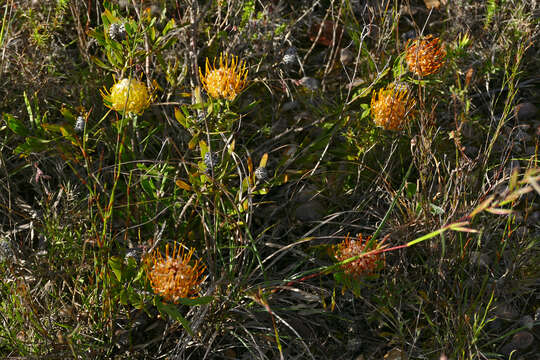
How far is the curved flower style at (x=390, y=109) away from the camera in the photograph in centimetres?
152

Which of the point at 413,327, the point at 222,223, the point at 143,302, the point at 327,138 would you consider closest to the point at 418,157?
the point at 327,138

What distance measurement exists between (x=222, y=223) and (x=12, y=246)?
0.51m

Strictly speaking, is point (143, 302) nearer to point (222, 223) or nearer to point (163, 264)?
point (163, 264)

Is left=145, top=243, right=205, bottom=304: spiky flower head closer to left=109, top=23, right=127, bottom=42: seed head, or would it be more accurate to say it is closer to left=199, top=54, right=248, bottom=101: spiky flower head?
left=199, top=54, right=248, bottom=101: spiky flower head

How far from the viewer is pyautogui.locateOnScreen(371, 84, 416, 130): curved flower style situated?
4.99 feet

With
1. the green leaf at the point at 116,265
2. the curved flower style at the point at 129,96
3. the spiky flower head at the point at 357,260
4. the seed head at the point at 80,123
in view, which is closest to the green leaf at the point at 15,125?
the seed head at the point at 80,123

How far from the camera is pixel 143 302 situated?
1266mm

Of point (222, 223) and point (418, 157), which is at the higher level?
point (418, 157)

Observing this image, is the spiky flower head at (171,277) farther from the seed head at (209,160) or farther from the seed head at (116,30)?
the seed head at (116,30)

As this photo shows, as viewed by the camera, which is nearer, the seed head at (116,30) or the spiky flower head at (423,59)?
the seed head at (116,30)

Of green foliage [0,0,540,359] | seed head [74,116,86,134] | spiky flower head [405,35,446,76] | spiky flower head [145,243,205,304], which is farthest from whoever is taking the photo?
spiky flower head [405,35,446,76]

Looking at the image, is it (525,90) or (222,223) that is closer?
(222,223)

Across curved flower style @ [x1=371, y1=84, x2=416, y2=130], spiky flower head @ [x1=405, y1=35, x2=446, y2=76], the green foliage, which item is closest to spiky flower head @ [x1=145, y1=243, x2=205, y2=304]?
the green foliage

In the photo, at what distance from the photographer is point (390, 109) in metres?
1.52
